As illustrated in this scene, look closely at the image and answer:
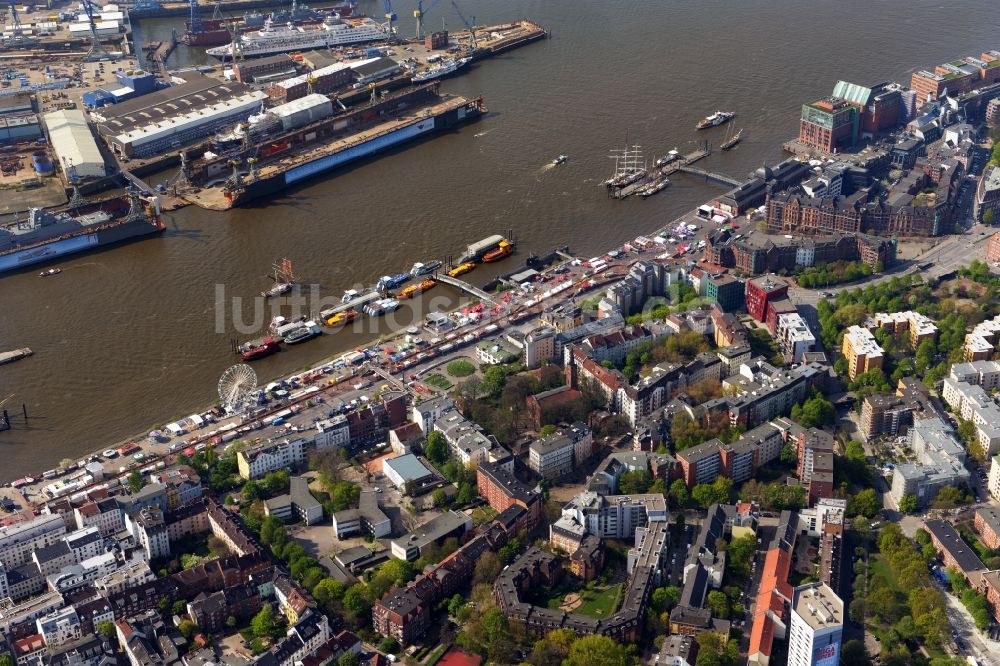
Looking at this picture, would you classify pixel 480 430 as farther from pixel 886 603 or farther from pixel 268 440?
pixel 886 603

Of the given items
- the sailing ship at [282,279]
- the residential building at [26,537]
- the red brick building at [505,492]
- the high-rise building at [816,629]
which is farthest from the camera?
the sailing ship at [282,279]

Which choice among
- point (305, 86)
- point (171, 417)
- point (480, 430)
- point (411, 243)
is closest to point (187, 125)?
point (305, 86)

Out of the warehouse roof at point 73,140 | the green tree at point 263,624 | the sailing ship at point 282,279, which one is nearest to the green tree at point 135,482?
the green tree at point 263,624

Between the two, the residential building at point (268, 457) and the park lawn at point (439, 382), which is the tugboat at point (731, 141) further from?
the residential building at point (268, 457)

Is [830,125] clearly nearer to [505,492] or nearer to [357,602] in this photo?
[505,492]

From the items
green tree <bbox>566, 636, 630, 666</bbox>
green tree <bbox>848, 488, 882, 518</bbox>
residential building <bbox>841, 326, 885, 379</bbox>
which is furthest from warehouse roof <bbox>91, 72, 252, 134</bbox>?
green tree <bbox>848, 488, 882, 518</bbox>

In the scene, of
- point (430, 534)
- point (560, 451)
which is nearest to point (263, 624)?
point (430, 534)

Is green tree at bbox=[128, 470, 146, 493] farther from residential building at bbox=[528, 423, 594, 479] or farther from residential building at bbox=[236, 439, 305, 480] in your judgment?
residential building at bbox=[528, 423, 594, 479]
